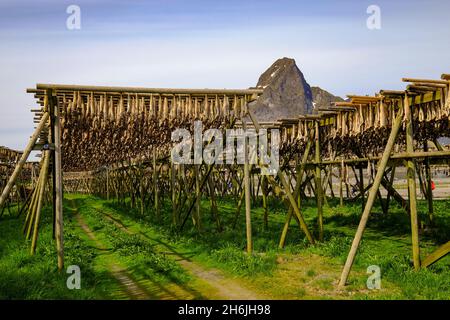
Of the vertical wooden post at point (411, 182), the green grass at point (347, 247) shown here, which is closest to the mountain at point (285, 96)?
the green grass at point (347, 247)

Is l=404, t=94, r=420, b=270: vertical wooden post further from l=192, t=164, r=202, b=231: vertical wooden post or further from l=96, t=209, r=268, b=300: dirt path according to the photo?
l=192, t=164, r=202, b=231: vertical wooden post

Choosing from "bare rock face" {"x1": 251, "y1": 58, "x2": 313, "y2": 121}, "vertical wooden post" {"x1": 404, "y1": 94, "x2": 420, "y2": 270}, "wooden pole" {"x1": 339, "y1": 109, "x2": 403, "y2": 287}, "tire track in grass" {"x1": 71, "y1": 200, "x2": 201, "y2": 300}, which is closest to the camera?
"tire track in grass" {"x1": 71, "y1": 200, "x2": 201, "y2": 300}

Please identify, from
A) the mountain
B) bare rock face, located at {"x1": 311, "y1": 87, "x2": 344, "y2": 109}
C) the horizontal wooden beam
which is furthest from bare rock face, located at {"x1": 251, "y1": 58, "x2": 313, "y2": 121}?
the horizontal wooden beam

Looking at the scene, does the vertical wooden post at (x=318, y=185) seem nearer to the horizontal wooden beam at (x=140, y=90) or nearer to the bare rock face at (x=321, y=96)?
the horizontal wooden beam at (x=140, y=90)

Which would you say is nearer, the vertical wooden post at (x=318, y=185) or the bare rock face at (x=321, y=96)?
the vertical wooden post at (x=318, y=185)

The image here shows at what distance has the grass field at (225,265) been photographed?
7211 mm

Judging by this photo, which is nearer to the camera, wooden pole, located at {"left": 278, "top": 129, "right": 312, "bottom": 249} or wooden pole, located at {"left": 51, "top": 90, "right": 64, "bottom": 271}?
wooden pole, located at {"left": 51, "top": 90, "right": 64, "bottom": 271}

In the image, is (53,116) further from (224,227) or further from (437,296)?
(437,296)

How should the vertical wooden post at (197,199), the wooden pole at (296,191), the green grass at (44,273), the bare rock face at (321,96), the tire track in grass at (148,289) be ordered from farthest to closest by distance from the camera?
1. the bare rock face at (321,96)
2. the vertical wooden post at (197,199)
3. the wooden pole at (296,191)
4. the tire track in grass at (148,289)
5. the green grass at (44,273)

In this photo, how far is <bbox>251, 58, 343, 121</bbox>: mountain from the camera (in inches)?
5935

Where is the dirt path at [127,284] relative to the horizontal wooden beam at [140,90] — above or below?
below

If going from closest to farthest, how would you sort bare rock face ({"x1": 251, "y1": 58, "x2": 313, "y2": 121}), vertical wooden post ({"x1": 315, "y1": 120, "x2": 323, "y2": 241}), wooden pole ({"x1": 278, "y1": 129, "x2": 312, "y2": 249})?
wooden pole ({"x1": 278, "y1": 129, "x2": 312, "y2": 249}) < vertical wooden post ({"x1": 315, "y1": 120, "x2": 323, "y2": 241}) < bare rock face ({"x1": 251, "y1": 58, "x2": 313, "y2": 121})

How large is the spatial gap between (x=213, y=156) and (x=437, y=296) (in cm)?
800
